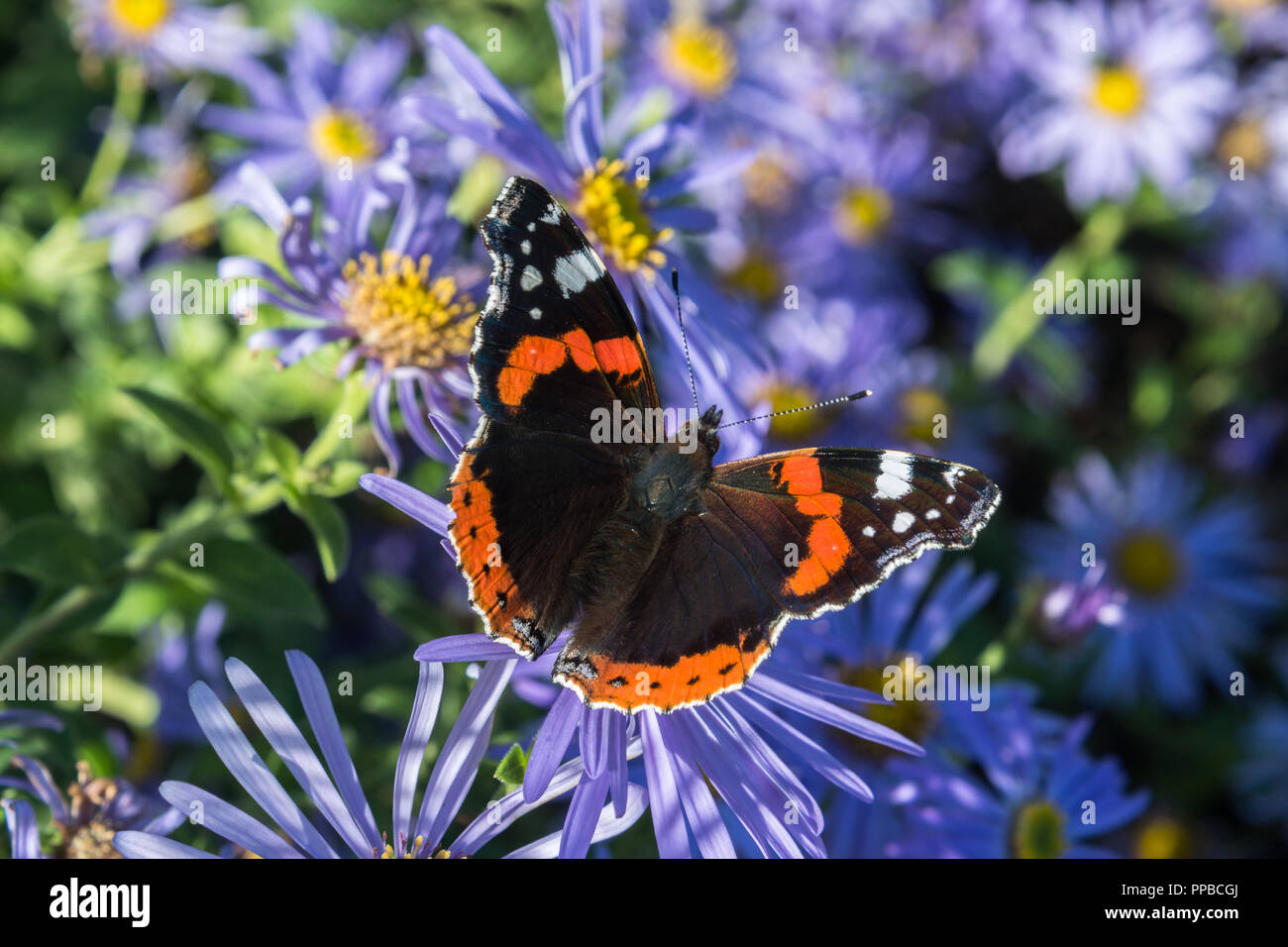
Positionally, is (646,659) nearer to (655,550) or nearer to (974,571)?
(655,550)

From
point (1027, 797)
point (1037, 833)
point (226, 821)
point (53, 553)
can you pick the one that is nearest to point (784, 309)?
point (1027, 797)

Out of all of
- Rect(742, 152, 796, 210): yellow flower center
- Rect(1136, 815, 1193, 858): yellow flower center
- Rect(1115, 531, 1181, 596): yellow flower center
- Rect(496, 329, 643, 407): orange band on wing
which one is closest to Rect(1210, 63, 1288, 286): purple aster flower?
Rect(1115, 531, 1181, 596): yellow flower center

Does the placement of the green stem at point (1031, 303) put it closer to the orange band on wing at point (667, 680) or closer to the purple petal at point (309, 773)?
the orange band on wing at point (667, 680)

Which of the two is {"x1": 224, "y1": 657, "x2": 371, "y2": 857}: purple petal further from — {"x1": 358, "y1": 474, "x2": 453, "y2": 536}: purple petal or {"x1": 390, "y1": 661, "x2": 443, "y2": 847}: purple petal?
{"x1": 358, "y1": 474, "x2": 453, "y2": 536}: purple petal

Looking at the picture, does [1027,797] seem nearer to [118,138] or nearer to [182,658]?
[182,658]
